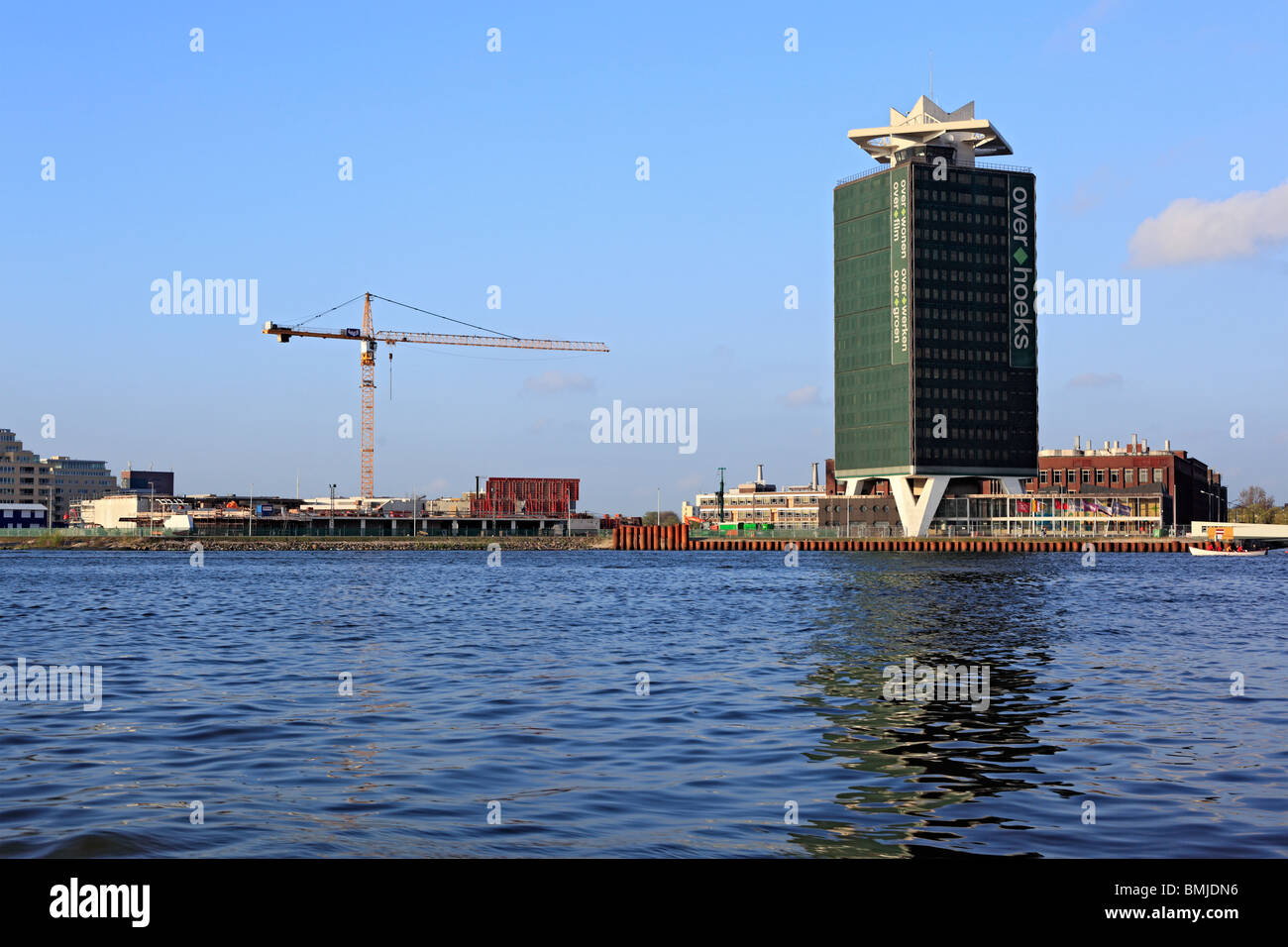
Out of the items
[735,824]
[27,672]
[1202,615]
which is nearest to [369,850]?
[735,824]

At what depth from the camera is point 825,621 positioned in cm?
4881

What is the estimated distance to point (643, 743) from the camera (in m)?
19.4

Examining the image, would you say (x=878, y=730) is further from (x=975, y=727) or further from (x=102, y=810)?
(x=102, y=810)

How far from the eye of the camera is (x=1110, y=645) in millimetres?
37812

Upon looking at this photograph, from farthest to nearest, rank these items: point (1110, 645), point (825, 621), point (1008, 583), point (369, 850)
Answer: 1. point (1008, 583)
2. point (825, 621)
3. point (1110, 645)
4. point (369, 850)

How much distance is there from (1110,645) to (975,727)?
19.3 metres

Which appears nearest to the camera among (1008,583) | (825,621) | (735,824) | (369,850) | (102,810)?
(369,850)

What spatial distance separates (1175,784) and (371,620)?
128ft

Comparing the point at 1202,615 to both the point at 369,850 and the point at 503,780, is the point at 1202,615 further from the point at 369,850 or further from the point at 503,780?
the point at 369,850

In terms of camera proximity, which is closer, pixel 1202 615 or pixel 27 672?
pixel 27 672

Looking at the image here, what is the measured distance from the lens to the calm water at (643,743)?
513 inches

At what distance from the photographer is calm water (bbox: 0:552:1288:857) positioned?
13031 mm
